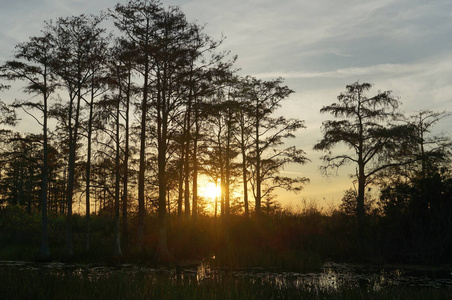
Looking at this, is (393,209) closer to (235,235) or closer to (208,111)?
(235,235)

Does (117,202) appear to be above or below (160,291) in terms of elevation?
above

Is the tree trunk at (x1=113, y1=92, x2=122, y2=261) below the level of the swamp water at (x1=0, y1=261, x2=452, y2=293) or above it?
above

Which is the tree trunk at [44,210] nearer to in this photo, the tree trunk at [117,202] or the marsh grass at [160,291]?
the tree trunk at [117,202]

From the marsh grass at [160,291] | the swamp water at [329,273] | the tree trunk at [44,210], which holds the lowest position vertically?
the swamp water at [329,273]

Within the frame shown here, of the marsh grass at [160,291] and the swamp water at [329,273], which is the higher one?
the marsh grass at [160,291]

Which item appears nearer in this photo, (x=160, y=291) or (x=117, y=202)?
(x=160, y=291)

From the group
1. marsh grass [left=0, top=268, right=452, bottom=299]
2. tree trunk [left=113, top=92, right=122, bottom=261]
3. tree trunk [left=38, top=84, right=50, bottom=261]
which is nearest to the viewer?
marsh grass [left=0, top=268, right=452, bottom=299]

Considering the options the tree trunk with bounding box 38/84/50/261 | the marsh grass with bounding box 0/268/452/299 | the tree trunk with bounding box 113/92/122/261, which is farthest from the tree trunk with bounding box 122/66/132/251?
the marsh grass with bounding box 0/268/452/299

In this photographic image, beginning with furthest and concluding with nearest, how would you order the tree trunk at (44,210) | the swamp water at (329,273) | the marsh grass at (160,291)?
the tree trunk at (44,210)
the swamp water at (329,273)
the marsh grass at (160,291)

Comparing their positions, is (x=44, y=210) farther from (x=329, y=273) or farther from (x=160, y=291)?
(x=160, y=291)

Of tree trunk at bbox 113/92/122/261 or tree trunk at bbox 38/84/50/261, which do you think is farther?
tree trunk at bbox 38/84/50/261

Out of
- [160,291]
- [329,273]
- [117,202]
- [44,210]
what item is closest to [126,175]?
[117,202]

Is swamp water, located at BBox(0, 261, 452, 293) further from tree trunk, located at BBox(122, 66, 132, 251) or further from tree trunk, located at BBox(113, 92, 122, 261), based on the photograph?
tree trunk, located at BBox(122, 66, 132, 251)

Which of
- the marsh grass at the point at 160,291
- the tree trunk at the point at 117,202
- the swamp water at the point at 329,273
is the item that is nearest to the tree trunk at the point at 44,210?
the swamp water at the point at 329,273
